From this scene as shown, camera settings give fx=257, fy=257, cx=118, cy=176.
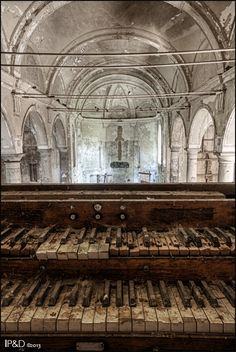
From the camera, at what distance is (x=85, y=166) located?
24203mm

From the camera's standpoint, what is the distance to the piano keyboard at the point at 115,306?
2.37 m

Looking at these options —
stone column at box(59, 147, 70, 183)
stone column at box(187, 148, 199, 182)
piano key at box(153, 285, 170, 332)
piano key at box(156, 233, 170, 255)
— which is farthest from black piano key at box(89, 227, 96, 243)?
stone column at box(59, 147, 70, 183)

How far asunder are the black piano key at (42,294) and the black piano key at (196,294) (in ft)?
5.14

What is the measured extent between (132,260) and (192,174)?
35.8 ft

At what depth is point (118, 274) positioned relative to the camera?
302 centimetres

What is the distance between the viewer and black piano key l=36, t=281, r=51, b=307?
8.47ft

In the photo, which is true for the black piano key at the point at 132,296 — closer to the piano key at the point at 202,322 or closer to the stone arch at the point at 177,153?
the piano key at the point at 202,322

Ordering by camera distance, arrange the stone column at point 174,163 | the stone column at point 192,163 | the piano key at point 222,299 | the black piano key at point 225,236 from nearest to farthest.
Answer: the piano key at point 222,299 → the black piano key at point 225,236 → the stone column at point 192,163 → the stone column at point 174,163

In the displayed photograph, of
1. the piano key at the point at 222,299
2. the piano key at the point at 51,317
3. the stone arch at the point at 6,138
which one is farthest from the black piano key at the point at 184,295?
the stone arch at the point at 6,138

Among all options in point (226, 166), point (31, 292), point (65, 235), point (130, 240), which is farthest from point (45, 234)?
point (226, 166)

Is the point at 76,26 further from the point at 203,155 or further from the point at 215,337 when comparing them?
the point at 215,337

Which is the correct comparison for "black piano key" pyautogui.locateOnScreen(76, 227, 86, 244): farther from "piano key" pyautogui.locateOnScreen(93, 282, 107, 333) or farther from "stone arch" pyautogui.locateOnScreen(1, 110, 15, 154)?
"stone arch" pyautogui.locateOnScreen(1, 110, 15, 154)

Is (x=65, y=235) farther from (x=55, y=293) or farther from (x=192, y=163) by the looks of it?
(x=192, y=163)

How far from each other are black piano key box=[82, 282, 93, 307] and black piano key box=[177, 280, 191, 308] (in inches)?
38.1
